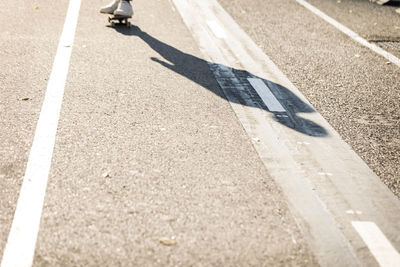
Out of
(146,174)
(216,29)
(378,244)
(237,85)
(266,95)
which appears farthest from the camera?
(216,29)

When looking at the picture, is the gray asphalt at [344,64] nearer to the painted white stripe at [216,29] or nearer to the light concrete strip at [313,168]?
the light concrete strip at [313,168]

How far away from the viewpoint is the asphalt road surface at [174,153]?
107 inches

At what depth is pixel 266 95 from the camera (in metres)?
4.94

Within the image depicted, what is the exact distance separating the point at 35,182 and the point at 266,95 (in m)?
2.82

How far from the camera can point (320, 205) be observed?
10.4 feet

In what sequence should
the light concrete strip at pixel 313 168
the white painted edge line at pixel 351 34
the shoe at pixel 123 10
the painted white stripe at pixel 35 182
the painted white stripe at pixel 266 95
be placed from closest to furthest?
the painted white stripe at pixel 35 182
the light concrete strip at pixel 313 168
the painted white stripe at pixel 266 95
the white painted edge line at pixel 351 34
the shoe at pixel 123 10

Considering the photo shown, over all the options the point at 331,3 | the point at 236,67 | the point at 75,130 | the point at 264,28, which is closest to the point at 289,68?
the point at 236,67

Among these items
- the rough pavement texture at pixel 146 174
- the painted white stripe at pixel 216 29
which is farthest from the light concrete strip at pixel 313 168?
the painted white stripe at pixel 216 29

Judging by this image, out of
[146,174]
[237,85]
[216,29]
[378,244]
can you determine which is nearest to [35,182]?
[146,174]

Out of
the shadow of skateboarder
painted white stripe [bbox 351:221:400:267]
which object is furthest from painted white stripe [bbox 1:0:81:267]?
painted white stripe [bbox 351:221:400:267]

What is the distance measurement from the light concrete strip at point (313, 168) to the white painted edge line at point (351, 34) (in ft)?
6.67

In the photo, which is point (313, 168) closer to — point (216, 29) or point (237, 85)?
point (237, 85)

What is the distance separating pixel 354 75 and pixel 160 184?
3.64 m

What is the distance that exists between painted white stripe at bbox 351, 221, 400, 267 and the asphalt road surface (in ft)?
0.04
